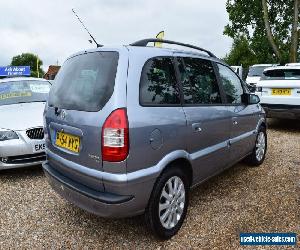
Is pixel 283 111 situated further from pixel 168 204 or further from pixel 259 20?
pixel 259 20

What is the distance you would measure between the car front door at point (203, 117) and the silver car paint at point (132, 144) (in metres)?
0.01

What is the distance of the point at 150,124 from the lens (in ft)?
9.25

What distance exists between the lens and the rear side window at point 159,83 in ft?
9.56

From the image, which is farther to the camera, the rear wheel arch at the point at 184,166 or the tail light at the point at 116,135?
the rear wheel arch at the point at 184,166

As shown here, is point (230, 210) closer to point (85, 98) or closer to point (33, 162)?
point (85, 98)

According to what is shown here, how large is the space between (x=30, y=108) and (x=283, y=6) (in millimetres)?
24712

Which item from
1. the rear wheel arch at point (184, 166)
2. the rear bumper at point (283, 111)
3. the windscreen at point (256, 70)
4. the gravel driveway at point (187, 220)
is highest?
the windscreen at point (256, 70)

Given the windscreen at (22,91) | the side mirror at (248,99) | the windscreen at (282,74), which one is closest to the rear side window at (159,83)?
the side mirror at (248,99)

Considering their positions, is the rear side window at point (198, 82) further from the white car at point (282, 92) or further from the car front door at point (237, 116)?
the white car at point (282, 92)

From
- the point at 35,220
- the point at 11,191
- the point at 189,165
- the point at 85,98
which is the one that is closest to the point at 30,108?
the point at 11,191

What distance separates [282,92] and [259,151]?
2941mm

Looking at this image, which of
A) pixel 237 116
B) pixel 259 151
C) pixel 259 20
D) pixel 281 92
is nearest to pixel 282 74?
pixel 281 92

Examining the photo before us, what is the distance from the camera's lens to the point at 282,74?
26.8 feet

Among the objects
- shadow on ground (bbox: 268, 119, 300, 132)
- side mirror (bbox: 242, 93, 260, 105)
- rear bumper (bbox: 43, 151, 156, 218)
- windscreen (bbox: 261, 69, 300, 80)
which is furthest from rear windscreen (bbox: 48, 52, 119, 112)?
shadow on ground (bbox: 268, 119, 300, 132)
